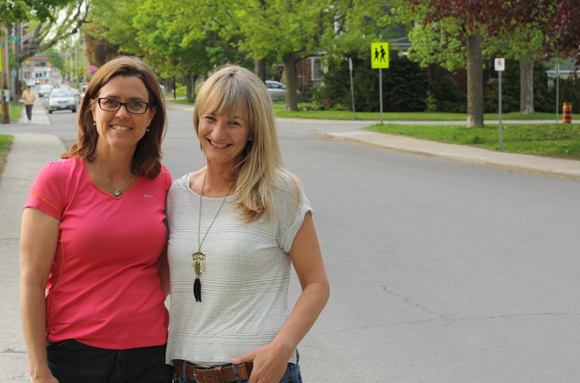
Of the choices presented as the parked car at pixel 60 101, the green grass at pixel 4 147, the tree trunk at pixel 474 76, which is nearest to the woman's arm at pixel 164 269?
the green grass at pixel 4 147

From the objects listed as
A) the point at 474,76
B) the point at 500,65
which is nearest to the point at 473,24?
the point at 500,65

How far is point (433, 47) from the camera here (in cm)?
3512

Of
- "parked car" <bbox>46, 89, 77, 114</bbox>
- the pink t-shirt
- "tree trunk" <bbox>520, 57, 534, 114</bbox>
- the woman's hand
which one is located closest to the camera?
the woman's hand

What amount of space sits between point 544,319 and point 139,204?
12.8ft

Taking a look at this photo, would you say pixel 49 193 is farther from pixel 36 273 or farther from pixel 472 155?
pixel 472 155

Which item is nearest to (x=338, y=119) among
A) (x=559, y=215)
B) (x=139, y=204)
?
(x=559, y=215)

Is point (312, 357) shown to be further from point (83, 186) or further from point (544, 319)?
point (83, 186)

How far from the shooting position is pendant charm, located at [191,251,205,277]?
2213 mm

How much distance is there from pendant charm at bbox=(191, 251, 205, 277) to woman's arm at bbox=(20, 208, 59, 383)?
445 mm

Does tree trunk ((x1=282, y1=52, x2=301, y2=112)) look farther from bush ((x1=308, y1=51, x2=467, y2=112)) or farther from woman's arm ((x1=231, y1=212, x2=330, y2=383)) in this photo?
Answer: woman's arm ((x1=231, y1=212, x2=330, y2=383))

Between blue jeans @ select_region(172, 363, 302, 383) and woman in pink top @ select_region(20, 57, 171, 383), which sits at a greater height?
woman in pink top @ select_region(20, 57, 171, 383)

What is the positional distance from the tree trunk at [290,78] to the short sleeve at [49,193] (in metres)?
37.0

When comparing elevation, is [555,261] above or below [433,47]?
below

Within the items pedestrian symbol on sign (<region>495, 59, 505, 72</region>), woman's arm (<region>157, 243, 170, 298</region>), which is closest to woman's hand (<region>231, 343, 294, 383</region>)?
woman's arm (<region>157, 243, 170, 298</region>)
